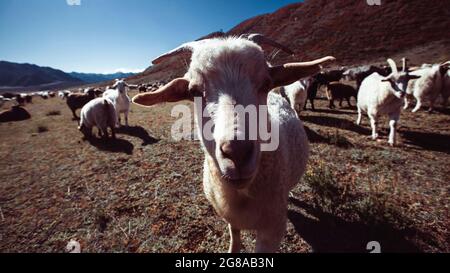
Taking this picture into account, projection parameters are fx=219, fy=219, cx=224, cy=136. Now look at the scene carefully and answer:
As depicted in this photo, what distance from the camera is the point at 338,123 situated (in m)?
10.0

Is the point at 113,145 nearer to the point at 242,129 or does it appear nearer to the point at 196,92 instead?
the point at 196,92

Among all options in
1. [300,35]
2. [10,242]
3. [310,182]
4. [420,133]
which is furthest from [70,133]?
[300,35]

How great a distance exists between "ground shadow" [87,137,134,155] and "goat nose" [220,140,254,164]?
25.2ft

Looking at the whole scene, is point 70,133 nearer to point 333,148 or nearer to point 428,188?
point 333,148

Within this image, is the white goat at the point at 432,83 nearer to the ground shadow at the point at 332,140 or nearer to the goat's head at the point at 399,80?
the goat's head at the point at 399,80

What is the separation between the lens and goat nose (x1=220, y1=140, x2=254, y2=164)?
5.70 ft

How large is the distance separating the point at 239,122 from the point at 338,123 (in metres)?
9.65

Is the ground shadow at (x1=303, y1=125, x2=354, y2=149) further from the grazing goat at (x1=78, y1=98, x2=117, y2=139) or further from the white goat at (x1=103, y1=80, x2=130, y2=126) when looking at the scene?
the white goat at (x1=103, y1=80, x2=130, y2=126)

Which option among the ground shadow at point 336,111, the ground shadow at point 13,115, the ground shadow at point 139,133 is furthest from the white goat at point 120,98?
the ground shadow at point 13,115

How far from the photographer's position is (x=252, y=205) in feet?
8.57

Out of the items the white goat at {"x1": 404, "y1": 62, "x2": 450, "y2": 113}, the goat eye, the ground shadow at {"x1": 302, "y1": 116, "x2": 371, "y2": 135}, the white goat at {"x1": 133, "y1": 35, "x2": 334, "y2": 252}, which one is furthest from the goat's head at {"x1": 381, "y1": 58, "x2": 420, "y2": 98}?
the goat eye

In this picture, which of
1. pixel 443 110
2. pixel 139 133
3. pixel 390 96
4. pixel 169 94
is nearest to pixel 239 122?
pixel 169 94

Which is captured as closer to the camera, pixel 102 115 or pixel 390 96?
pixel 390 96

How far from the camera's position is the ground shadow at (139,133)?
31.6 ft
